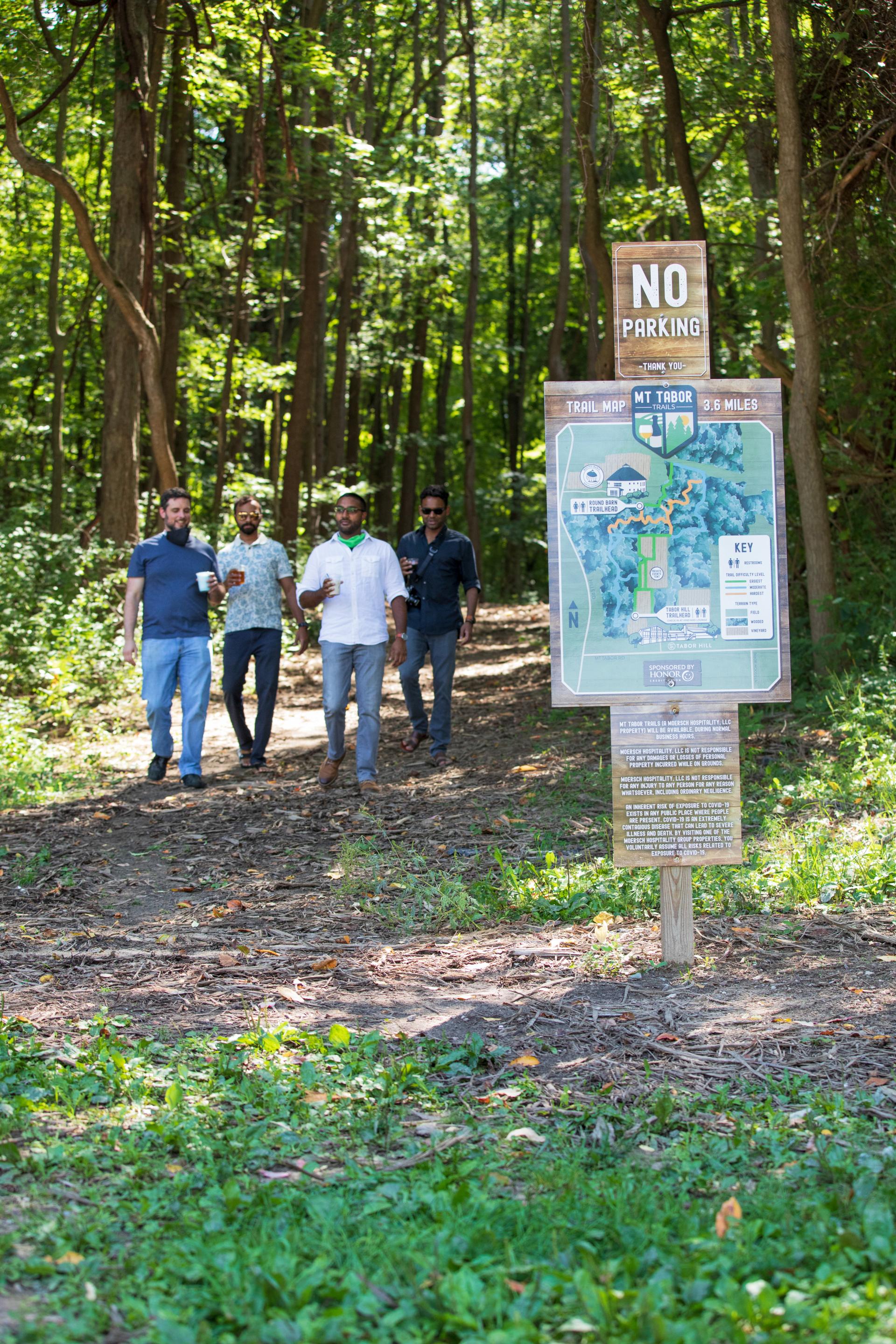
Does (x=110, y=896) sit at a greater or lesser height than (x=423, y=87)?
lesser

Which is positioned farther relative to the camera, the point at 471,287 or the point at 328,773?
the point at 471,287

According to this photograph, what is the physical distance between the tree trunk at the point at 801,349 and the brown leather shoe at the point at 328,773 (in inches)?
181

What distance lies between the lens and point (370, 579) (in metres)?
9.46

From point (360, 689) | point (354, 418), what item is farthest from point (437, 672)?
point (354, 418)

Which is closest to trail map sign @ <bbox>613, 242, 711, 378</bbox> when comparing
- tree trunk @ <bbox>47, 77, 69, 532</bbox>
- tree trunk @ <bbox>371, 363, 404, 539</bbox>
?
tree trunk @ <bbox>47, 77, 69, 532</bbox>

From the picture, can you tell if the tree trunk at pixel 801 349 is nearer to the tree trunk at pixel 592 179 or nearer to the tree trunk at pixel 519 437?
the tree trunk at pixel 592 179

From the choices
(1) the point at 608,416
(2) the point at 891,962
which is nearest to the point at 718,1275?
(2) the point at 891,962

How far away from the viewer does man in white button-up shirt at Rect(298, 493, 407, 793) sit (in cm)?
939

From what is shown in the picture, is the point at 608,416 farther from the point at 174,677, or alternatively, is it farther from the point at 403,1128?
the point at 174,677

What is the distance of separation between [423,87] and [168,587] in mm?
19044

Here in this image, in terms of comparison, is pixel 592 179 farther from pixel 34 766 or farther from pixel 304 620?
pixel 34 766

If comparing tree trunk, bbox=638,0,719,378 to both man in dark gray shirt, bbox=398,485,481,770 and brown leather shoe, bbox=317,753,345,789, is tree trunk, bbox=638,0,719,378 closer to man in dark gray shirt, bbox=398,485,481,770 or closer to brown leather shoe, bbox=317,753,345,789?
man in dark gray shirt, bbox=398,485,481,770

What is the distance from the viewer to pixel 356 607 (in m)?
9.39

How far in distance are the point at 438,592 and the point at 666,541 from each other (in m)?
5.10
